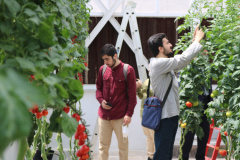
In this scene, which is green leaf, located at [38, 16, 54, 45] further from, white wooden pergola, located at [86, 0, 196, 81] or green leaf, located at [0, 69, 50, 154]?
white wooden pergola, located at [86, 0, 196, 81]

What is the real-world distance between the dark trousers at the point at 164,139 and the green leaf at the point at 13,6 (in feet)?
9.05

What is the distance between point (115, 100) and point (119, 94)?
8 centimetres

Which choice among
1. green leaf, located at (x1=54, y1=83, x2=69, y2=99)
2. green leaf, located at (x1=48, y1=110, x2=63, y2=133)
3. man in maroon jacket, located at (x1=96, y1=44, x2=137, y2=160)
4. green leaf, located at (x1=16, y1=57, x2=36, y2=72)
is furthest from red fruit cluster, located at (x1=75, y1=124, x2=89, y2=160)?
man in maroon jacket, located at (x1=96, y1=44, x2=137, y2=160)

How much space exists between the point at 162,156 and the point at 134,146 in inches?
126

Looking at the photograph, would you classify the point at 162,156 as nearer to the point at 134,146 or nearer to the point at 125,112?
the point at 125,112

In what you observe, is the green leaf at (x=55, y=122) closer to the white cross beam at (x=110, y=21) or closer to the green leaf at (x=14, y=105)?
the green leaf at (x=14, y=105)

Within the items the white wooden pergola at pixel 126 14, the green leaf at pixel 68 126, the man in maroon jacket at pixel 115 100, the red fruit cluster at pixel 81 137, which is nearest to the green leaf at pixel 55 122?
the green leaf at pixel 68 126

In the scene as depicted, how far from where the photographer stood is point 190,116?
4.39 meters

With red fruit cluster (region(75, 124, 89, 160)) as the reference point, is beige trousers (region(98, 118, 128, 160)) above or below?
below

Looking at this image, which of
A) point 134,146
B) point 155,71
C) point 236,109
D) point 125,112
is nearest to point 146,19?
point 134,146

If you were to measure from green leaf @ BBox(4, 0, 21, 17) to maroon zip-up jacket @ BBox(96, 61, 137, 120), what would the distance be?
3.56m

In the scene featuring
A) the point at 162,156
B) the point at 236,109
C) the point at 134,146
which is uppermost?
the point at 236,109

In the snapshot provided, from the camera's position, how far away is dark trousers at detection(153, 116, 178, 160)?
357cm

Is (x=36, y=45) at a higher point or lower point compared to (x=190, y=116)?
higher
